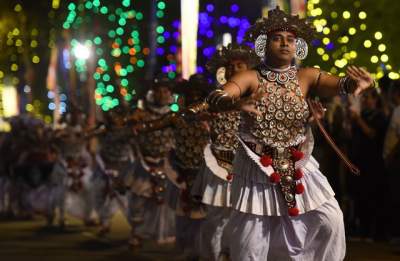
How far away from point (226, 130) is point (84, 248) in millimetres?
4638

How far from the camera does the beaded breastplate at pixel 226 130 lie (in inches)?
498

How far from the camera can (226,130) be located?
12.7 m

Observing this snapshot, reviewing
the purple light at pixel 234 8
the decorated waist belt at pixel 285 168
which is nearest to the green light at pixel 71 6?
the purple light at pixel 234 8

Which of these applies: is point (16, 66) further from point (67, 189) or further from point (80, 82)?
point (67, 189)

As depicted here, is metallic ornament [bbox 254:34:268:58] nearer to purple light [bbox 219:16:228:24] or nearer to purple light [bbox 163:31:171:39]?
purple light [bbox 219:16:228:24]

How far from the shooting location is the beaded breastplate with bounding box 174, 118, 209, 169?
13.5m

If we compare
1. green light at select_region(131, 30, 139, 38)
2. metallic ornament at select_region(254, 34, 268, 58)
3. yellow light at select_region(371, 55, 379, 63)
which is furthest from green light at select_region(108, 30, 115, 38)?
metallic ornament at select_region(254, 34, 268, 58)

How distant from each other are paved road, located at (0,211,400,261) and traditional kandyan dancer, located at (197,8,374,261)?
15.5 ft

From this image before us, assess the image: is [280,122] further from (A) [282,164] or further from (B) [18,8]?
(B) [18,8]

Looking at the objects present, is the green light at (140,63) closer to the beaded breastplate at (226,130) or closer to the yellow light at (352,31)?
the yellow light at (352,31)

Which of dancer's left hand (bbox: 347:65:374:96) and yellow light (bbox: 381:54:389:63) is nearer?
dancer's left hand (bbox: 347:65:374:96)

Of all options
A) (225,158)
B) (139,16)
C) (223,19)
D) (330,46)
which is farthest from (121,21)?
(225,158)

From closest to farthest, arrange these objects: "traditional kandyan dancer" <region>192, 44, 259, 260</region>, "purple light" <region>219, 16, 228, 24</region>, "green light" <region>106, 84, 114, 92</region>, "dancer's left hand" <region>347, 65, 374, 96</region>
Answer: "dancer's left hand" <region>347, 65, 374, 96</region> < "traditional kandyan dancer" <region>192, 44, 259, 260</region> < "purple light" <region>219, 16, 228, 24</region> < "green light" <region>106, 84, 114, 92</region>

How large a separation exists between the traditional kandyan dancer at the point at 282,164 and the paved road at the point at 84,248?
473 centimetres
